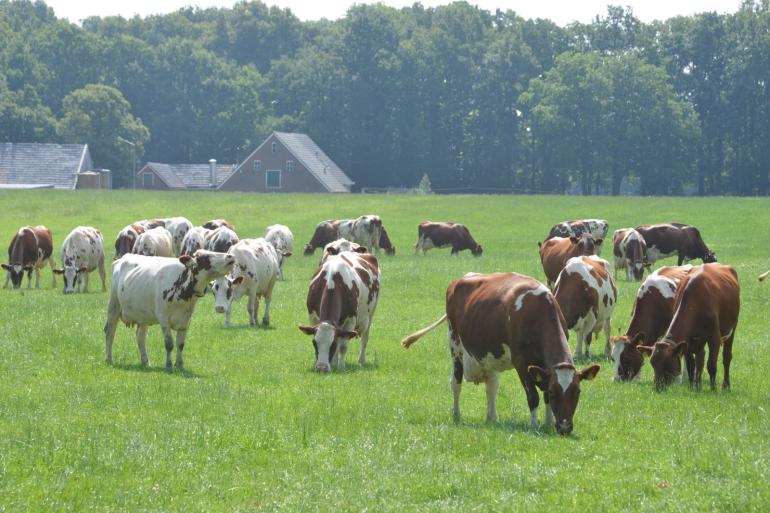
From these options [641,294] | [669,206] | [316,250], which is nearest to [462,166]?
[669,206]

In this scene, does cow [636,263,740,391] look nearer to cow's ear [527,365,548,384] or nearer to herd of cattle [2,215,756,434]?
herd of cattle [2,215,756,434]

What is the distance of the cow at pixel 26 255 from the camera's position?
36.8 metres

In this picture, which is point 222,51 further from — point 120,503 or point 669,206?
point 120,503

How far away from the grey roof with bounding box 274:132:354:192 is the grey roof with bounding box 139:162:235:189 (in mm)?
10165

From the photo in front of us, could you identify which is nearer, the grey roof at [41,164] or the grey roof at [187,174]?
the grey roof at [41,164]

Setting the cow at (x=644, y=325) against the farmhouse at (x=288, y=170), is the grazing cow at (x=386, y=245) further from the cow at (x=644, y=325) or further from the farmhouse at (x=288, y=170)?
the farmhouse at (x=288, y=170)

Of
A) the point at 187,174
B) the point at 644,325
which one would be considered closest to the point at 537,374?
the point at 644,325

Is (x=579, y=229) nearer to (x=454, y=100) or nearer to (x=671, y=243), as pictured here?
(x=671, y=243)

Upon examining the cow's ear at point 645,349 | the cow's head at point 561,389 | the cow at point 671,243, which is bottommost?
the cow at point 671,243

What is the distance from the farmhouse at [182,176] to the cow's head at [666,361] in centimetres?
11014

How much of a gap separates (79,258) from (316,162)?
85.8m

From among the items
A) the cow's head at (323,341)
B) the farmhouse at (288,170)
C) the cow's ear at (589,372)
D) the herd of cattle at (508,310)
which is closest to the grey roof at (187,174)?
the farmhouse at (288,170)

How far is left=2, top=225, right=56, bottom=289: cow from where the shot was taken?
3681 centimetres

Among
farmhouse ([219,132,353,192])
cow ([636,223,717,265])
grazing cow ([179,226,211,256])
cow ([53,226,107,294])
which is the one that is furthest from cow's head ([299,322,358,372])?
farmhouse ([219,132,353,192])
